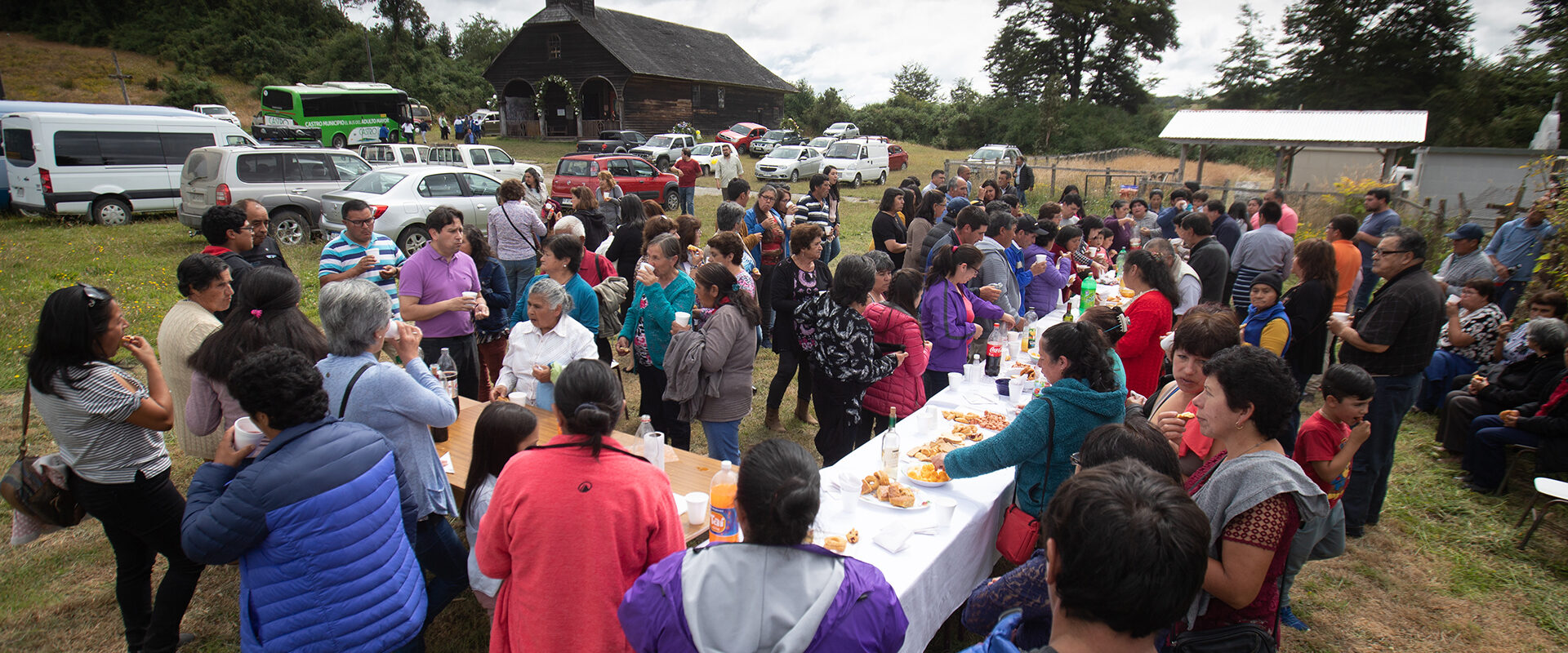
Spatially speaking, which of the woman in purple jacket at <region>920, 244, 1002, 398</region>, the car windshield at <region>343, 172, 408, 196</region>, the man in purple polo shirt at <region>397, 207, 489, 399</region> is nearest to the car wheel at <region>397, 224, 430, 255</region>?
the car windshield at <region>343, 172, 408, 196</region>

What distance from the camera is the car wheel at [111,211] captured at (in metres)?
12.5

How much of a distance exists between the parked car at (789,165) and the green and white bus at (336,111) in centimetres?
1376

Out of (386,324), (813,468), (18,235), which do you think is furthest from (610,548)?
(18,235)

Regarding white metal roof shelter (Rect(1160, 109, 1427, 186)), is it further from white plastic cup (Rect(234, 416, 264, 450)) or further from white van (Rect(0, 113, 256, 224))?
white van (Rect(0, 113, 256, 224))

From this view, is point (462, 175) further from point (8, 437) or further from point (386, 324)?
point (386, 324)

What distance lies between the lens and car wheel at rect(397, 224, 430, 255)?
10820mm

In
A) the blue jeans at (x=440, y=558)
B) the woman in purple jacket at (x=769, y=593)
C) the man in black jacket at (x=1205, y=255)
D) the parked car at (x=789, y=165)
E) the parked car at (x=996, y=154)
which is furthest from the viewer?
the parked car at (x=996, y=154)

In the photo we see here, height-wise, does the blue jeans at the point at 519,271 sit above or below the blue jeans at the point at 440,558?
above

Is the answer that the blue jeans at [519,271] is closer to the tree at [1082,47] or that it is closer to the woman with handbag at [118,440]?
the woman with handbag at [118,440]

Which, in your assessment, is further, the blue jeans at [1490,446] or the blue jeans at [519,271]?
the blue jeans at [519,271]

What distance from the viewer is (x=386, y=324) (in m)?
2.77

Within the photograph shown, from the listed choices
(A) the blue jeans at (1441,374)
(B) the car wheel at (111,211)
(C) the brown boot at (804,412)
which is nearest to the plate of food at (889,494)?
(C) the brown boot at (804,412)

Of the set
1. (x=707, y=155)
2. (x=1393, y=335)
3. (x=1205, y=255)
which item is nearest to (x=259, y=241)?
(x=1393, y=335)

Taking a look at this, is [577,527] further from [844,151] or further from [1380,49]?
[1380,49]
